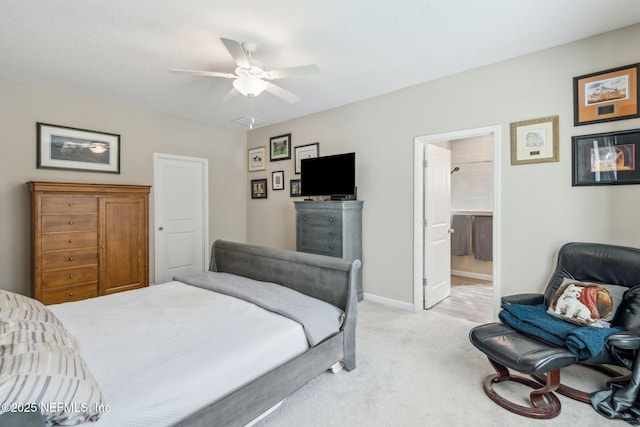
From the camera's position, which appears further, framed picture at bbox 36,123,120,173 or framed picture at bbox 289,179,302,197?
framed picture at bbox 289,179,302,197

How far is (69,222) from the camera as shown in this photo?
3369 mm

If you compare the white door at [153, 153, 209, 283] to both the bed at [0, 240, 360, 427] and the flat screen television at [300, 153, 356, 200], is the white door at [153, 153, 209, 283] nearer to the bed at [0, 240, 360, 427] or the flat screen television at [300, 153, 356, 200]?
the flat screen television at [300, 153, 356, 200]

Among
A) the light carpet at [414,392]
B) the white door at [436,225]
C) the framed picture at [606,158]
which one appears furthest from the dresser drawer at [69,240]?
the framed picture at [606,158]

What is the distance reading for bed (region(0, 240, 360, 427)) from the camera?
4.08ft

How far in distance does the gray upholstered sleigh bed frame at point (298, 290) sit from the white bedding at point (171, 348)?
2.2 inches

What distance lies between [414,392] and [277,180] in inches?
150

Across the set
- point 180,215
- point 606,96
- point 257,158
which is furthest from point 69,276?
point 606,96

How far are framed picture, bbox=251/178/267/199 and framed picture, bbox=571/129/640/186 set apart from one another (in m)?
4.16

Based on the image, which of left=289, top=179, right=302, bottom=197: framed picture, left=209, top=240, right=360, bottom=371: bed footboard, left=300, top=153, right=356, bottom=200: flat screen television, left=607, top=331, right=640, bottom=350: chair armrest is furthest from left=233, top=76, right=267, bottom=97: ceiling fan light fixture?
left=607, top=331, right=640, bottom=350: chair armrest

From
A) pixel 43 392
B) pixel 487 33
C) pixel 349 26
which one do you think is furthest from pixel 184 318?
pixel 487 33

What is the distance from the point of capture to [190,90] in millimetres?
3684

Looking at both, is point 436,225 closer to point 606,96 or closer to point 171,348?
point 606,96

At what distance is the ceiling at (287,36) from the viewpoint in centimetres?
214

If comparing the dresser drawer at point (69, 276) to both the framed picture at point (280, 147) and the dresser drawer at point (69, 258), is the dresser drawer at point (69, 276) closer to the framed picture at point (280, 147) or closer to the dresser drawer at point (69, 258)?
the dresser drawer at point (69, 258)
